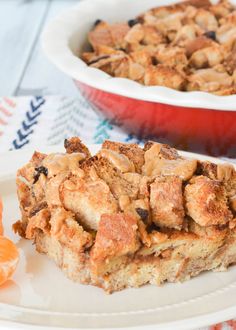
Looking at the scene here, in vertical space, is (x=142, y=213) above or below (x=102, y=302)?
above

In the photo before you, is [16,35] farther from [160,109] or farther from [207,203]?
[207,203]

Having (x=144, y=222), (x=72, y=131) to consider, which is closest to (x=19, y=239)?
(x=144, y=222)

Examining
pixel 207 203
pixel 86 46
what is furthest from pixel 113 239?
pixel 86 46

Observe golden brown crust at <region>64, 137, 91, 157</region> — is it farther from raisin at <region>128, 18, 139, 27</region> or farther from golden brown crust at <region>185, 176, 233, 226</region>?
raisin at <region>128, 18, 139, 27</region>

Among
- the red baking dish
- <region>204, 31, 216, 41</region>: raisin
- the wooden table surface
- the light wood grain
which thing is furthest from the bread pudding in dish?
the light wood grain

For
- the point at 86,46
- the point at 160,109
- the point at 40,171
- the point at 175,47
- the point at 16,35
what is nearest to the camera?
the point at 40,171

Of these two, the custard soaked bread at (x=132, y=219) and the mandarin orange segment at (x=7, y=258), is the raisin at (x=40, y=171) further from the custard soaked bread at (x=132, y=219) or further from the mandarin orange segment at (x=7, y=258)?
the mandarin orange segment at (x=7, y=258)

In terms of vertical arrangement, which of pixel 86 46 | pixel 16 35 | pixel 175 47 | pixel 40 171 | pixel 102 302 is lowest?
pixel 16 35

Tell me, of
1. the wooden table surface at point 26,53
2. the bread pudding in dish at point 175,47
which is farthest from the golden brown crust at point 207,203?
the wooden table surface at point 26,53
